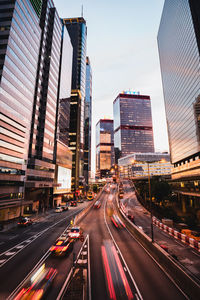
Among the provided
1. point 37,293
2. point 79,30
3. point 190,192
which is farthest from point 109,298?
point 79,30

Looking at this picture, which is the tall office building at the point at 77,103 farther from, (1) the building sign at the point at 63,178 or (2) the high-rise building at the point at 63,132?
(2) the high-rise building at the point at 63,132

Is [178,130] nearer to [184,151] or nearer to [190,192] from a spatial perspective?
[184,151]

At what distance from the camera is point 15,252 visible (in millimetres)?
17484

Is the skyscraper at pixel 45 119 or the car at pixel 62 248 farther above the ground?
the skyscraper at pixel 45 119

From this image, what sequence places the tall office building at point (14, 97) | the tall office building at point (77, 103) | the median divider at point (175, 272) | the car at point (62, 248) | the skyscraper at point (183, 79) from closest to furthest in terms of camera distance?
the median divider at point (175, 272), the car at point (62, 248), the tall office building at point (14, 97), the skyscraper at point (183, 79), the tall office building at point (77, 103)

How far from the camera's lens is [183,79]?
67.6 m

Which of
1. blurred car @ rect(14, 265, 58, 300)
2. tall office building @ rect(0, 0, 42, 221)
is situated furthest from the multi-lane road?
tall office building @ rect(0, 0, 42, 221)

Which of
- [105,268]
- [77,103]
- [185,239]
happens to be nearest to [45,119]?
[105,268]

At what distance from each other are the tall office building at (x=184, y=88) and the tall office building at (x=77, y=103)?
6484 cm

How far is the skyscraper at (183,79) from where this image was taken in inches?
2270

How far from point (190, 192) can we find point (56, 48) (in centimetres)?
8876

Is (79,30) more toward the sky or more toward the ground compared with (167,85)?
more toward the sky

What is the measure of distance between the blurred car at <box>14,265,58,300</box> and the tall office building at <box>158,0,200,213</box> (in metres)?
56.0

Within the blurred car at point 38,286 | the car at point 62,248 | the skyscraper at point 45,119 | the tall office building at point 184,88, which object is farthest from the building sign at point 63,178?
the blurred car at point 38,286
